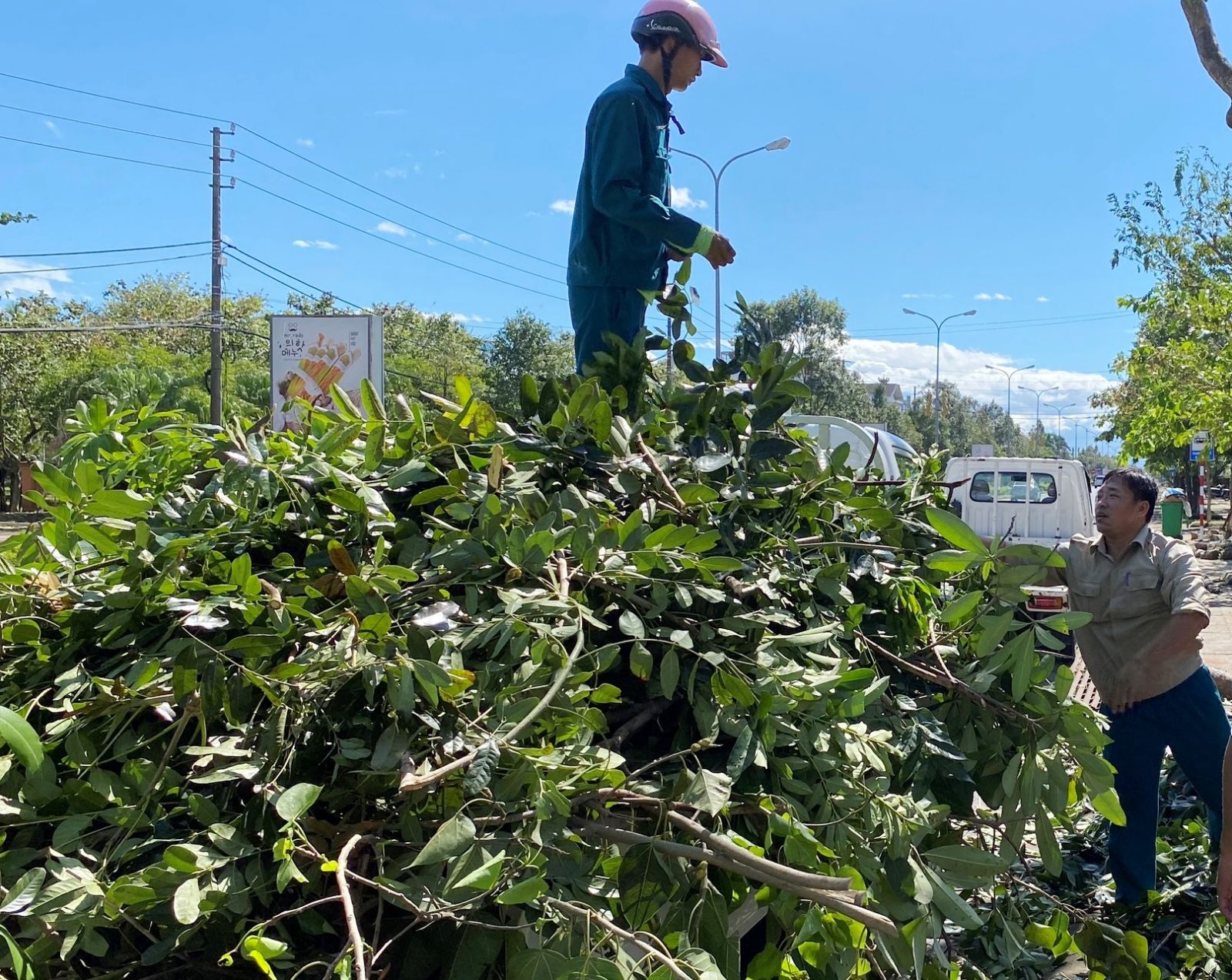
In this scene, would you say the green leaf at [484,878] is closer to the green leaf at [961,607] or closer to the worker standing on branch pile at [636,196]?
the green leaf at [961,607]

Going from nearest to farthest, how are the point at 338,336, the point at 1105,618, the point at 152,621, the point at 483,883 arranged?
the point at 483,883 < the point at 152,621 < the point at 1105,618 < the point at 338,336

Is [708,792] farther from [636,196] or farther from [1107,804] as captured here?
[636,196]

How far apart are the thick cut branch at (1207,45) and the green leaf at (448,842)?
641cm

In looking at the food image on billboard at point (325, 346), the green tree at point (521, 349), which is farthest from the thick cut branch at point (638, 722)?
the green tree at point (521, 349)

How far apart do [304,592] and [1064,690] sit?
1275mm

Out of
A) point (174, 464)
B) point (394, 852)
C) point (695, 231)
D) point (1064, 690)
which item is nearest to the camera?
point (394, 852)

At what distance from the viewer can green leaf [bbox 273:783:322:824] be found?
1059mm

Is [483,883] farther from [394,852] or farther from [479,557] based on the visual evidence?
[479,557]

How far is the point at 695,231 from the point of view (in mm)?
2479

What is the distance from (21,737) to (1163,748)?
156 inches

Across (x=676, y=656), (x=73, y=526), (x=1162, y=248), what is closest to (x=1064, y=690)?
(x=676, y=656)

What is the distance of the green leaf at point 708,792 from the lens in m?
1.24

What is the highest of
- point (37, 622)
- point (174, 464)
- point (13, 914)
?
point (174, 464)

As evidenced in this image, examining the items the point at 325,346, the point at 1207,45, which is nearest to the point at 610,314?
the point at 1207,45
